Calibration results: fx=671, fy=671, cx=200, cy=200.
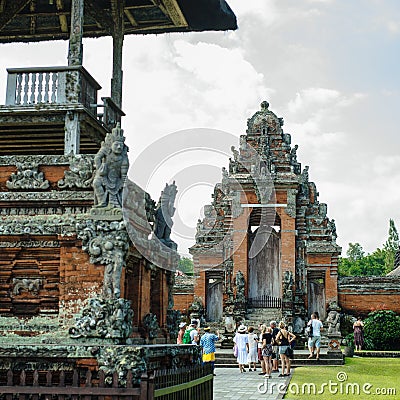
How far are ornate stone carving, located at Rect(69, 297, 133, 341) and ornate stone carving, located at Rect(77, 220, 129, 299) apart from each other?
130 mm

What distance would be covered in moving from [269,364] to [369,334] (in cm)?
1130

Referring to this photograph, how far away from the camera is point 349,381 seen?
16.8 m

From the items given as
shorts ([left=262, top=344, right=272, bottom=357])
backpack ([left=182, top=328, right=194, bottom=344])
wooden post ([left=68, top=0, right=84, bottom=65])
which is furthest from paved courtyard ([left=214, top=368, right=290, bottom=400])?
wooden post ([left=68, top=0, right=84, bottom=65])

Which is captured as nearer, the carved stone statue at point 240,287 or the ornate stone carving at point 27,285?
the ornate stone carving at point 27,285

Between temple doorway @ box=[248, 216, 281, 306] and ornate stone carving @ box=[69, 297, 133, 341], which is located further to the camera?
temple doorway @ box=[248, 216, 281, 306]

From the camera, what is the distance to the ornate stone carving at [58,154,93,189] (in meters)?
9.34

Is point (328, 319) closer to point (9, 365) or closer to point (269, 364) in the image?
point (269, 364)

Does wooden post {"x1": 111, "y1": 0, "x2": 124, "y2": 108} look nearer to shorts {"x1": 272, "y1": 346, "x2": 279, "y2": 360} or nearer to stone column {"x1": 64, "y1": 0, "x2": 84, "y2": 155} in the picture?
stone column {"x1": 64, "y1": 0, "x2": 84, "y2": 155}

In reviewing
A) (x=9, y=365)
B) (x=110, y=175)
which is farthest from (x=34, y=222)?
(x=9, y=365)

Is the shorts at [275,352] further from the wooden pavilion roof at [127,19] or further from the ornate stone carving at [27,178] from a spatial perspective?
the ornate stone carving at [27,178]

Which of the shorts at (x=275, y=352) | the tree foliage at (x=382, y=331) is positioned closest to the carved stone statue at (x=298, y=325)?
the tree foliage at (x=382, y=331)

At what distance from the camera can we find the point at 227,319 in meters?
27.6

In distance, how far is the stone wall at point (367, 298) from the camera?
29312 mm

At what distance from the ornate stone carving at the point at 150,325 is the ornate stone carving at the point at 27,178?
9.01 feet
